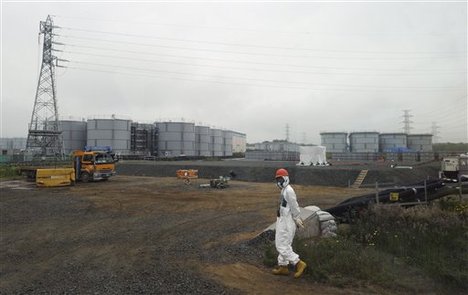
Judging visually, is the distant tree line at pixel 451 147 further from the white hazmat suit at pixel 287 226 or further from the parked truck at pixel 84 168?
the white hazmat suit at pixel 287 226

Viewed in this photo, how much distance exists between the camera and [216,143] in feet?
295

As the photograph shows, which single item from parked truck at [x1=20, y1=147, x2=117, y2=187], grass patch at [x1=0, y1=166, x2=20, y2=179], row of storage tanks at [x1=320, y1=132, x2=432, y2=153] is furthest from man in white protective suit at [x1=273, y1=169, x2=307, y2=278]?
row of storage tanks at [x1=320, y1=132, x2=432, y2=153]

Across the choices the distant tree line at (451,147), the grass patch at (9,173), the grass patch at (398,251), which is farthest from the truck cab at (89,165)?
the distant tree line at (451,147)

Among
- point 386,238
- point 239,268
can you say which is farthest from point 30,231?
point 386,238

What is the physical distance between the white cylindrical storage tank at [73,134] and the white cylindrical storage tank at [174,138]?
48.9 ft

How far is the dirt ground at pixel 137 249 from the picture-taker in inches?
268

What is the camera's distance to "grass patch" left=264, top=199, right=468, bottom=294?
705 cm

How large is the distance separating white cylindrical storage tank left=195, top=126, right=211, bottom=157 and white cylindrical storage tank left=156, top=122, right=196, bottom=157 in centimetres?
655

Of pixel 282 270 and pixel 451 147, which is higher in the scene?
pixel 451 147

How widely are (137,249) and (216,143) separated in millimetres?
80403

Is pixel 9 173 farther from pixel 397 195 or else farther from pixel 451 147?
pixel 451 147

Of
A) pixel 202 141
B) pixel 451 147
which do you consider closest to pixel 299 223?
pixel 202 141

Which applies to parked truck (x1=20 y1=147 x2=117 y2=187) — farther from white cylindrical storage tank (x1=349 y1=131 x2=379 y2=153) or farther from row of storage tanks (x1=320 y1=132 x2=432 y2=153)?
white cylindrical storage tank (x1=349 y1=131 x2=379 y2=153)

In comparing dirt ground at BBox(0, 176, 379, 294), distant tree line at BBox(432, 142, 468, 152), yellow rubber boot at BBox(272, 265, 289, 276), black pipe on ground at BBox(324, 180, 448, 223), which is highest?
distant tree line at BBox(432, 142, 468, 152)
